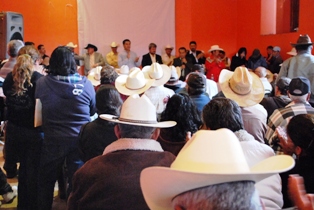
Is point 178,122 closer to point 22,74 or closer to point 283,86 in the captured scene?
point 22,74

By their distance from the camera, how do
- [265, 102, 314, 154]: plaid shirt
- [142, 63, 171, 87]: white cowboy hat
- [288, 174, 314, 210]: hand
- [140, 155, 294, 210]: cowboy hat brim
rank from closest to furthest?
1. [140, 155, 294, 210]: cowboy hat brim
2. [288, 174, 314, 210]: hand
3. [265, 102, 314, 154]: plaid shirt
4. [142, 63, 171, 87]: white cowboy hat

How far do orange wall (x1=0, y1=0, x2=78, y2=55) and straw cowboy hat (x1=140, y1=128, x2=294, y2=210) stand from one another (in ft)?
31.5

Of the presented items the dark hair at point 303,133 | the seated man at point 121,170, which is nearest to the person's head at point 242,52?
the dark hair at point 303,133

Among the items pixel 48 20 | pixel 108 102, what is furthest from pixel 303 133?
pixel 48 20

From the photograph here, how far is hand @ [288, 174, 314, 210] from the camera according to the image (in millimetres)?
1429

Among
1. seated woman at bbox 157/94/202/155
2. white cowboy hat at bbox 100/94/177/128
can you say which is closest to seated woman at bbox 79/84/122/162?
seated woman at bbox 157/94/202/155

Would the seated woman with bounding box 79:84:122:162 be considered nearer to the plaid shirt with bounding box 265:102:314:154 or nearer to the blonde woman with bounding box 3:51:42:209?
the blonde woman with bounding box 3:51:42:209

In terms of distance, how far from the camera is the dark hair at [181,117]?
2.77m

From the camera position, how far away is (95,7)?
10.6 metres

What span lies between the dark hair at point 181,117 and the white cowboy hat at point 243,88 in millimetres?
642

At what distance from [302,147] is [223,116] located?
0.41 meters

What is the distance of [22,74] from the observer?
334 cm

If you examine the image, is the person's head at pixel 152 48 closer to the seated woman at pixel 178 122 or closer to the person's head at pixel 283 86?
the person's head at pixel 283 86

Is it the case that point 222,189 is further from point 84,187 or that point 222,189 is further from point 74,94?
point 74,94
